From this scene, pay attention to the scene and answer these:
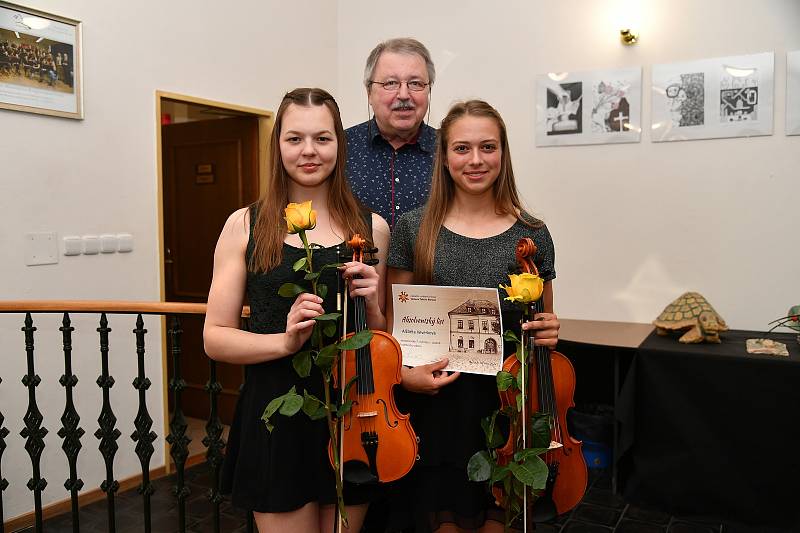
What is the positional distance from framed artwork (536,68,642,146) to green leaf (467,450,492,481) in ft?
10.6

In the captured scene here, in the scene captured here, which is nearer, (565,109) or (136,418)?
(136,418)

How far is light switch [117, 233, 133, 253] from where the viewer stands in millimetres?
3674

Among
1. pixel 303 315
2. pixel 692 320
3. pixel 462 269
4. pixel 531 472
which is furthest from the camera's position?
pixel 692 320

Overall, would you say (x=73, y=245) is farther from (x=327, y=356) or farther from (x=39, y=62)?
(x=327, y=356)

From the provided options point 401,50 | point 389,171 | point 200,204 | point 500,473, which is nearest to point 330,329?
point 500,473

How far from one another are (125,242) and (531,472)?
3051 mm

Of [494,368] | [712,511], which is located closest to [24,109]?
[494,368]

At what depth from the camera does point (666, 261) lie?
4.04 m

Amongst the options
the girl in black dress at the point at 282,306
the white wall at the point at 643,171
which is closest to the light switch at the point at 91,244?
the girl in black dress at the point at 282,306

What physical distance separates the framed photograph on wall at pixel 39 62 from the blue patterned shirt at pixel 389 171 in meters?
1.97

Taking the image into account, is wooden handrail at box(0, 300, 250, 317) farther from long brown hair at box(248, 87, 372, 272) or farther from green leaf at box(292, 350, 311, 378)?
green leaf at box(292, 350, 311, 378)

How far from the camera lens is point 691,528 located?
3.25 meters

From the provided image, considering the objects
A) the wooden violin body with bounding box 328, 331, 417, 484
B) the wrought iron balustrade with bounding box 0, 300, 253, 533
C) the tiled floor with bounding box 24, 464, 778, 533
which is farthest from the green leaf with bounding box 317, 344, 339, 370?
the tiled floor with bounding box 24, 464, 778, 533

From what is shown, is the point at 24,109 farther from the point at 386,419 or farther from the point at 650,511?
the point at 650,511
